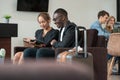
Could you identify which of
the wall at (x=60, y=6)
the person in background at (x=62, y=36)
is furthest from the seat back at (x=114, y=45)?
the wall at (x=60, y=6)

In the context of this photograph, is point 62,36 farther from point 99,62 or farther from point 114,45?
point 114,45

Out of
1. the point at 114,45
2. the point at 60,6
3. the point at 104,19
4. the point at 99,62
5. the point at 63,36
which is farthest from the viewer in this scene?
the point at 60,6

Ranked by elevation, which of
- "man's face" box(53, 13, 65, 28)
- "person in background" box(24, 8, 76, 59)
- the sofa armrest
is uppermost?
"man's face" box(53, 13, 65, 28)

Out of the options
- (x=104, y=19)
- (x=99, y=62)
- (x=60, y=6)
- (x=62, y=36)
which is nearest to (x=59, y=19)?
(x=62, y=36)

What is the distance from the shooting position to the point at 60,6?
7.70 meters

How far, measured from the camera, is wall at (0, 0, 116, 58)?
23.9ft

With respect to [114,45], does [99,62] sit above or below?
below

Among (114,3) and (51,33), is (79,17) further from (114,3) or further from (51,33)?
(51,33)

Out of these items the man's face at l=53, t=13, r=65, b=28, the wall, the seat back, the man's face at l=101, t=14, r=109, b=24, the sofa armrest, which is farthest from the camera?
the wall

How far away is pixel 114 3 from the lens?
8.02 metres

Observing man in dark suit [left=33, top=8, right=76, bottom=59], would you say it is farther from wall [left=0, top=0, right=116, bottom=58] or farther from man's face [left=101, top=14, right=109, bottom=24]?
wall [left=0, top=0, right=116, bottom=58]

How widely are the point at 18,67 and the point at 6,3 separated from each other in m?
7.06

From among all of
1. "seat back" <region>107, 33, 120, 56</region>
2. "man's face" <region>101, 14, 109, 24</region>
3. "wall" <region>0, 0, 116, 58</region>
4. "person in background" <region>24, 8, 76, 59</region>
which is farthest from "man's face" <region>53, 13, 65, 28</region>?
"wall" <region>0, 0, 116, 58</region>

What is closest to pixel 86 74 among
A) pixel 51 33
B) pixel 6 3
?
pixel 51 33
